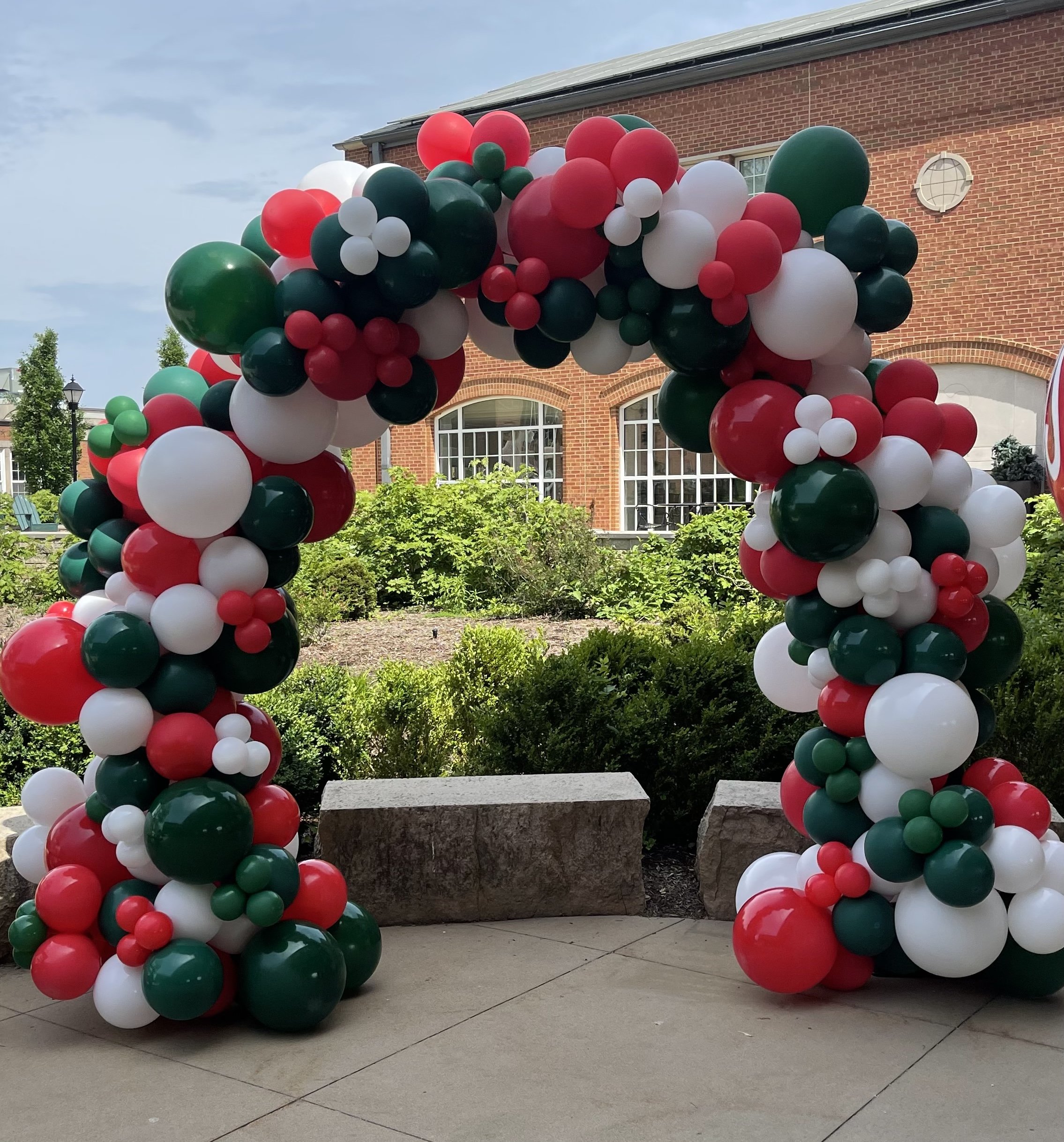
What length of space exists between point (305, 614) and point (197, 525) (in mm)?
8096

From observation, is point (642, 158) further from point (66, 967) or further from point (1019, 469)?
point (1019, 469)

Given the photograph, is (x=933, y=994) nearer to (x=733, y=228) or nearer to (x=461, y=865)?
(x=461, y=865)

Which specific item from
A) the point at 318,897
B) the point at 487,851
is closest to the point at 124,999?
the point at 318,897

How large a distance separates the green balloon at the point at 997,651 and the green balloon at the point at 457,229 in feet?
6.65

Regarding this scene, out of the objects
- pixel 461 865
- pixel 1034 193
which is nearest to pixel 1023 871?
pixel 461 865

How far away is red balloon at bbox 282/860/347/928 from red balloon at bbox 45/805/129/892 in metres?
0.55

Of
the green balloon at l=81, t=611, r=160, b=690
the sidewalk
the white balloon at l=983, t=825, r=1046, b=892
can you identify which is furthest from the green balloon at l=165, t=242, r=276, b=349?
the white balloon at l=983, t=825, r=1046, b=892

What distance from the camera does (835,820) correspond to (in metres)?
3.65

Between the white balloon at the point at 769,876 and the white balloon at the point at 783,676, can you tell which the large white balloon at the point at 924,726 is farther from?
the white balloon at the point at 769,876

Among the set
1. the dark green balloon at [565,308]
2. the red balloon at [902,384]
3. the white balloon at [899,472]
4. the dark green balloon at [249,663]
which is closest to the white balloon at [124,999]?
the dark green balloon at [249,663]

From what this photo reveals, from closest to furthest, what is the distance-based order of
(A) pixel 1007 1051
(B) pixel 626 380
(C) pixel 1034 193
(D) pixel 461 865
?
1. (A) pixel 1007 1051
2. (D) pixel 461 865
3. (C) pixel 1034 193
4. (B) pixel 626 380

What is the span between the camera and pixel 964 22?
15.8m

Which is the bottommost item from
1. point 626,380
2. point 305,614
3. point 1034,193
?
point 305,614

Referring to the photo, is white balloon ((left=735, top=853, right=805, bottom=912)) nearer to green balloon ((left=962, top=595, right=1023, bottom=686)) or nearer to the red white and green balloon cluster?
green balloon ((left=962, top=595, right=1023, bottom=686))
